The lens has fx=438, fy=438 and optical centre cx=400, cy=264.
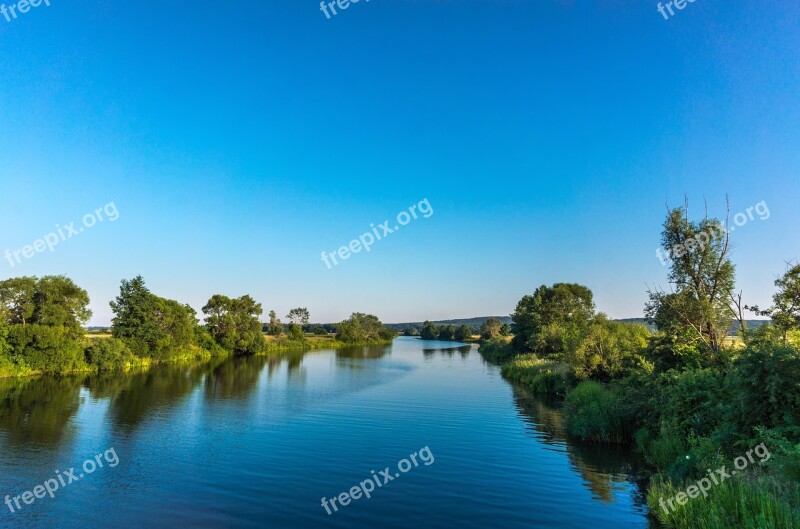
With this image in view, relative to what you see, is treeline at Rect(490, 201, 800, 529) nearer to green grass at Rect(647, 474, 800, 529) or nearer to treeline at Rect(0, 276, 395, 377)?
green grass at Rect(647, 474, 800, 529)

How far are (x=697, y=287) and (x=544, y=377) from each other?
18833 millimetres

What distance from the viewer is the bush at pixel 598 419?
2339 cm

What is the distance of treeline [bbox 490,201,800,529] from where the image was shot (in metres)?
10.9

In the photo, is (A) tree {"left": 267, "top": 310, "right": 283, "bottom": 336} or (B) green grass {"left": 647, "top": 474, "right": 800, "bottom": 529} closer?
(B) green grass {"left": 647, "top": 474, "right": 800, "bottom": 529}

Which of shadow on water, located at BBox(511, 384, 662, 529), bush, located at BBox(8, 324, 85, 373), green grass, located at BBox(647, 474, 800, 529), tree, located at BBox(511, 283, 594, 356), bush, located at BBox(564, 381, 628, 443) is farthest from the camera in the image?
A: tree, located at BBox(511, 283, 594, 356)

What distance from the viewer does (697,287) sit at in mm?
27422

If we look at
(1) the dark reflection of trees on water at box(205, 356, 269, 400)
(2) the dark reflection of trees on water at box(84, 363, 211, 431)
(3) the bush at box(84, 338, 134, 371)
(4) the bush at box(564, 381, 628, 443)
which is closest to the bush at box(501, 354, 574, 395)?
(4) the bush at box(564, 381, 628, 443)

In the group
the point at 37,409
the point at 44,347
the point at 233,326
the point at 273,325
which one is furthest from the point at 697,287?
the point at 273,325

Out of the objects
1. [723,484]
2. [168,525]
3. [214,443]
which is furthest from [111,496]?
[723,484]

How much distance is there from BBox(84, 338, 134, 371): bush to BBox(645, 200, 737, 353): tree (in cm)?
5917

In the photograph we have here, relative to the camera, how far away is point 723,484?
10977 mm

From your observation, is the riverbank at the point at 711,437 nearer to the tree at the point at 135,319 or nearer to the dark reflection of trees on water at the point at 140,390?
the dark reflection of trees on water at the point at 140,390

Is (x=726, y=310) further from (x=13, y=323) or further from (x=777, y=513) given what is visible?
(x=13, y=323)

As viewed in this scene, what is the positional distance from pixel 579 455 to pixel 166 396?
33.4m
